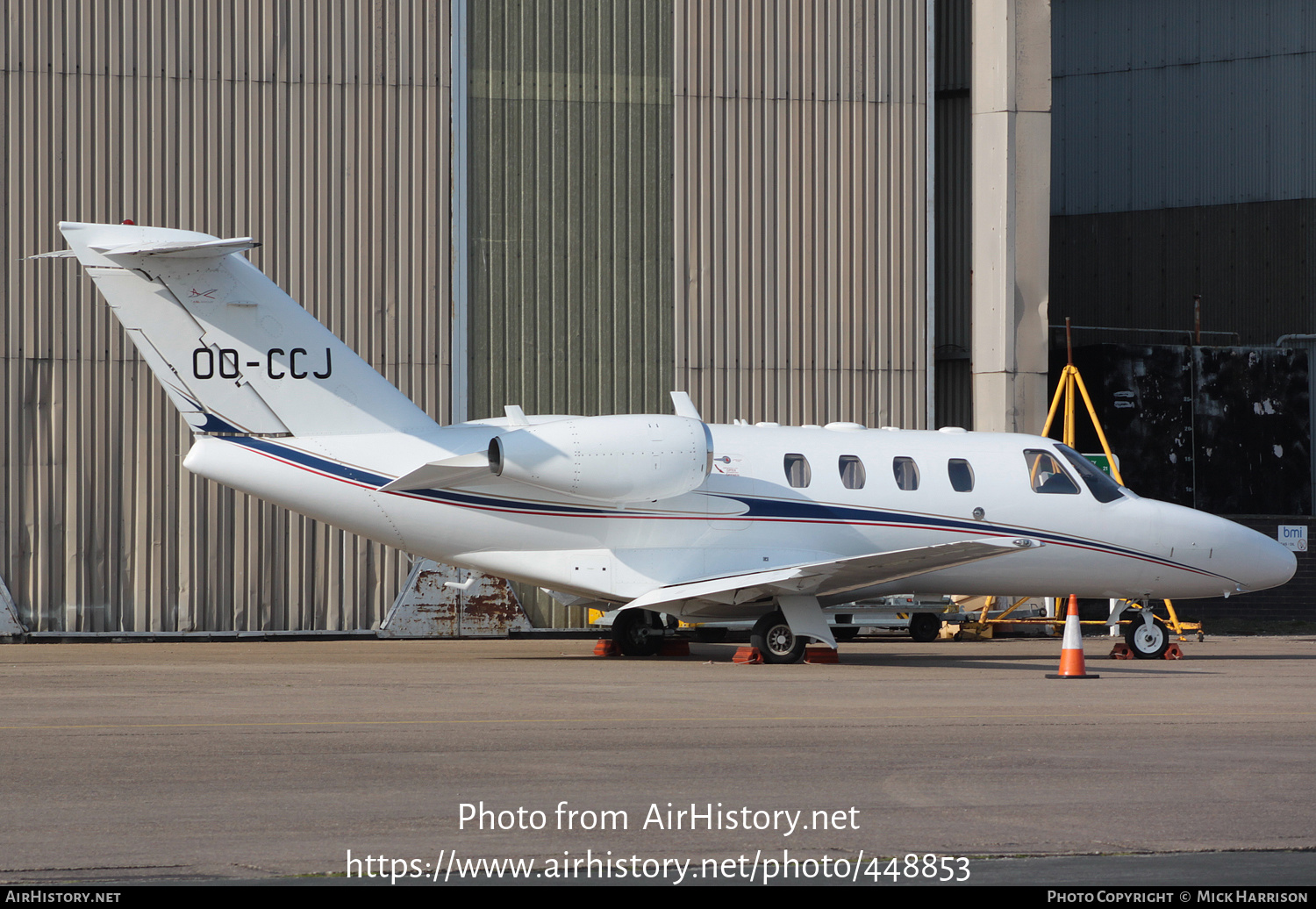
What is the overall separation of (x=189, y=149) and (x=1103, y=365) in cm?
1812

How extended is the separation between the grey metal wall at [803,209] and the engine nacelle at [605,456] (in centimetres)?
830

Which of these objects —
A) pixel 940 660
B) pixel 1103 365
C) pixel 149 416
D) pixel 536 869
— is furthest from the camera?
pixel 1103 365

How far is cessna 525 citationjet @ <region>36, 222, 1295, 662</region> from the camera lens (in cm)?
1703

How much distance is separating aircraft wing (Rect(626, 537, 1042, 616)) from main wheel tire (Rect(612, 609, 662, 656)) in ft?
7.31

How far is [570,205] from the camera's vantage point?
84.9ft

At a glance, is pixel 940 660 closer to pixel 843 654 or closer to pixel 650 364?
pixel 843 654

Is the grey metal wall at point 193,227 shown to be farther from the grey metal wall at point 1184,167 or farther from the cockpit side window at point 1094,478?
the grey metal wall at point 1184,167

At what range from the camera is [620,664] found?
18.4 m

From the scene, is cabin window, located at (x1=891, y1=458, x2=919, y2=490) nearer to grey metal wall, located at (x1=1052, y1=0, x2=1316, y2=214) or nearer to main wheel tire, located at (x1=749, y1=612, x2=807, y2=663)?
main wheel tire, located at (x1=749, y1=612, x2=807, y2=663)

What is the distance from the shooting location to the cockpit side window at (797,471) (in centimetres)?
1869

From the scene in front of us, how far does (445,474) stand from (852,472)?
205 inches

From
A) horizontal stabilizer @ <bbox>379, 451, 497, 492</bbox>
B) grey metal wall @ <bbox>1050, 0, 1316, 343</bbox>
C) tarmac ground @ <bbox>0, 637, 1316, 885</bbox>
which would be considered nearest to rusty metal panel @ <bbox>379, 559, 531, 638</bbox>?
horizontal stabilizer @ <bbox>379, 451, 497, 492</bbox>

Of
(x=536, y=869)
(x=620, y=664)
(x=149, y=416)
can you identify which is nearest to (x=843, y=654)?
(x=620, y=664)

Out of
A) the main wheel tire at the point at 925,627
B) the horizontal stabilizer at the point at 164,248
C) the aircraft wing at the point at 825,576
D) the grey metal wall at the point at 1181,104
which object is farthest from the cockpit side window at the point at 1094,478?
the grey metal wall at the point at 1181,104
